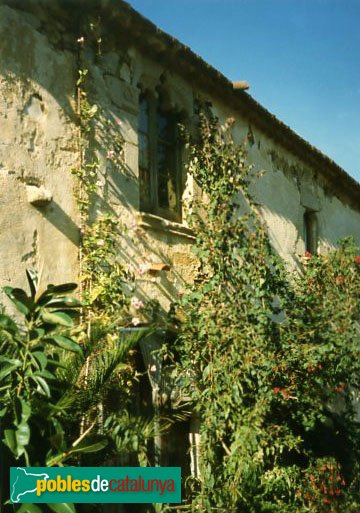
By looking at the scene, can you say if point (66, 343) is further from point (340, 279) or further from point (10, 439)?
point (340, 279)

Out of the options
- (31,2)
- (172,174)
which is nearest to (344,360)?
(172,174)

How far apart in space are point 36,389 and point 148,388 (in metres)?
2.36

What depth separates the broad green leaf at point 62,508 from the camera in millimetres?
3830

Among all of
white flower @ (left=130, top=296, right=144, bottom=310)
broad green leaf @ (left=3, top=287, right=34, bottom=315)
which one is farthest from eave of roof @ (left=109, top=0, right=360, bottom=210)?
broad green leaf @ (left=3, top=287, right=34, bottom=315)

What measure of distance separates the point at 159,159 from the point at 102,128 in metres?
1.08

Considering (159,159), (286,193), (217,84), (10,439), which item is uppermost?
(217,84)

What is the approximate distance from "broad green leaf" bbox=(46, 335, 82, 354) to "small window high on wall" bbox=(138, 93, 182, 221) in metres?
2.73

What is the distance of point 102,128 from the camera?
6.03 m

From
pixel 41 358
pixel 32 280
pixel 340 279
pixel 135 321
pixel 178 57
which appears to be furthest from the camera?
pixel 340 279

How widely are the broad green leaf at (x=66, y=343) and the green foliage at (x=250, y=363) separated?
215cm

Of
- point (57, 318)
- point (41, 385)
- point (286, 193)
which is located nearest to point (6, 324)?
point (57, 318)

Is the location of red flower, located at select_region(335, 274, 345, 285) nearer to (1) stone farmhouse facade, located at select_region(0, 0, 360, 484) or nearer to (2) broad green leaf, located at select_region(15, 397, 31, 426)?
(1) stone farmhouse facade, located at select_region(0, 0, 360, 484)

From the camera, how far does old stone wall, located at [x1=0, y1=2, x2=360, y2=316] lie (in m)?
5.20

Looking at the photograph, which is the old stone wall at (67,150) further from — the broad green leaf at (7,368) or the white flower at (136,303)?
the broad green leaf at (7,368)
